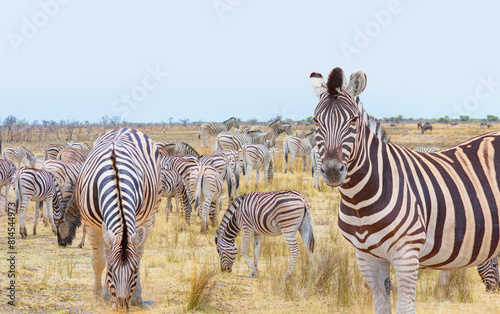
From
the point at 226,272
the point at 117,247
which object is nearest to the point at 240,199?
the point at 226,272

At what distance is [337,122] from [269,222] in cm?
431

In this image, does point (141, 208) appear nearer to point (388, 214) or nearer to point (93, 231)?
point (93, 231)

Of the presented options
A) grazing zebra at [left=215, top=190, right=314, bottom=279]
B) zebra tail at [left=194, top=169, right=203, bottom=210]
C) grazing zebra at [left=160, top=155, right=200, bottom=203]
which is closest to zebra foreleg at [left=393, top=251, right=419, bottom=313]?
grazing zebra at [left=215, top=190, right=314, bottom=279]

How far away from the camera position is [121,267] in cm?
438

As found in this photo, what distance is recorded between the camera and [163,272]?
8086mm

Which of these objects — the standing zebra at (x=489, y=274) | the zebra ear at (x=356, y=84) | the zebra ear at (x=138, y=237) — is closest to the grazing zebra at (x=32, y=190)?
the zebra ear at (x=138, y=237)

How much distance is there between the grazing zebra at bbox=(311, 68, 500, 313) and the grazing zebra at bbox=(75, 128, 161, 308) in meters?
1.97

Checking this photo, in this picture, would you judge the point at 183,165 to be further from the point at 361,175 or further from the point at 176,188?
the point at 361,175

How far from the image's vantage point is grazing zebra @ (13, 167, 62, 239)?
10.1 metres

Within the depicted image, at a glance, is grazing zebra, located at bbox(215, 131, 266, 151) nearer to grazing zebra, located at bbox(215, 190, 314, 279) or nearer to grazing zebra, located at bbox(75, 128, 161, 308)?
grazing zebra, located at bbox(215, 190, 314, 279)

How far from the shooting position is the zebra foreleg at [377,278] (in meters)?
4.01

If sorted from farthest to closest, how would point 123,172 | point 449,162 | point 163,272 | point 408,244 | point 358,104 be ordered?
point 163,272 < point 123,172 < point 449,162 < point 358,104 < point 408,244

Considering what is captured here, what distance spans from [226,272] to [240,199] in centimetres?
124

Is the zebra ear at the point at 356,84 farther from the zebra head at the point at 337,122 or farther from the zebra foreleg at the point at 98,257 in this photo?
the zebra foreleg at the point at 98,257
